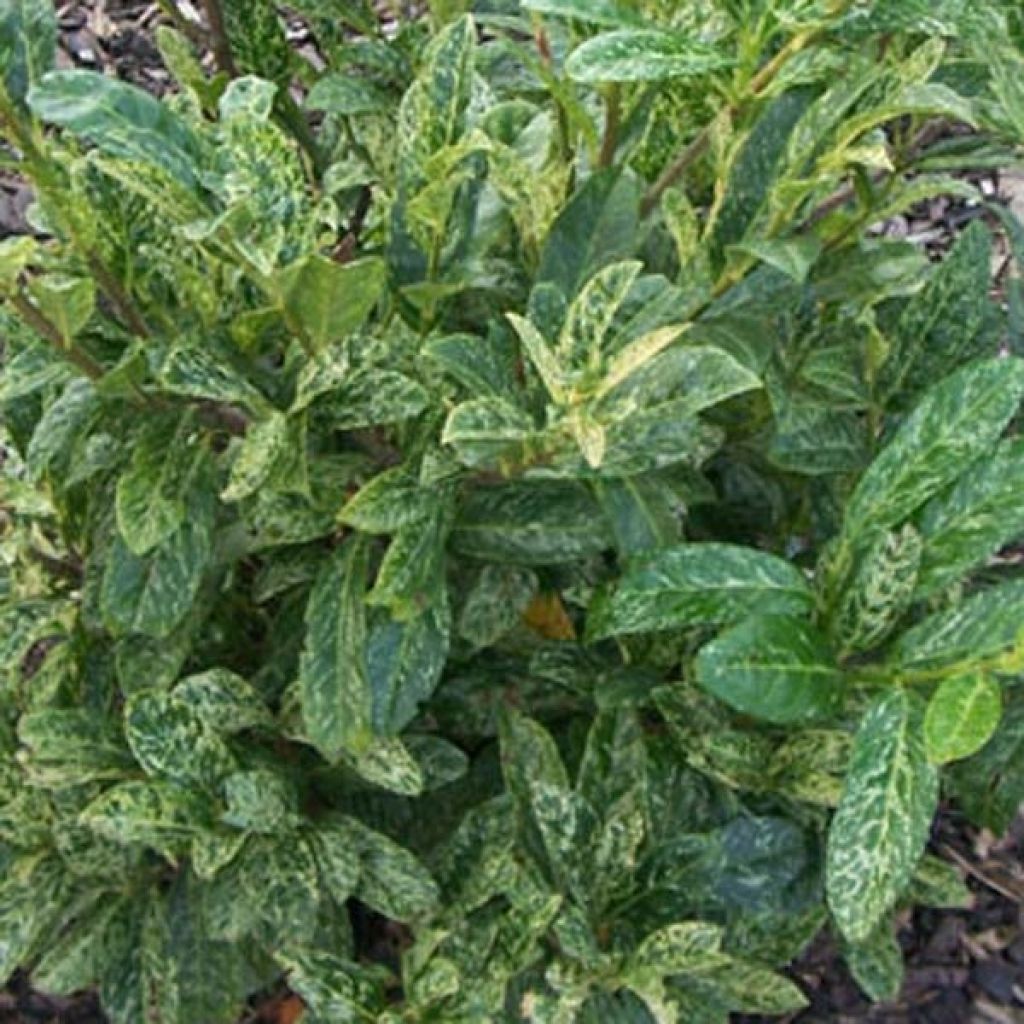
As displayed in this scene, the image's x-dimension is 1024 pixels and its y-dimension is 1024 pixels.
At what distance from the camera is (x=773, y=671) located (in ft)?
5.24

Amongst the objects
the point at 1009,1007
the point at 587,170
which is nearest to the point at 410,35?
the point at 587,170

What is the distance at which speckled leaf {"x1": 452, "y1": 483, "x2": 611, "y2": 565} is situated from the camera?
1794 millimetres

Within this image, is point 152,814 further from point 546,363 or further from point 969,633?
point 969,633

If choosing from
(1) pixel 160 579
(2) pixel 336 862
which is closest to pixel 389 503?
(1) pixel 160 579

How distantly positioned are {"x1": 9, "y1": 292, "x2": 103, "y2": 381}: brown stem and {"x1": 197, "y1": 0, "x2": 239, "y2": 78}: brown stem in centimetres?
64

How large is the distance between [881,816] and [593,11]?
73 centimetres

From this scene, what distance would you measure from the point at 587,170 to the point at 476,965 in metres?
0.87

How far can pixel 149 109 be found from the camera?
1543 millimetres

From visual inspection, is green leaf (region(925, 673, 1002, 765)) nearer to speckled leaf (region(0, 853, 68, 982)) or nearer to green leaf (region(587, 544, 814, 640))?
green leaf (region(587, 544, 814, 640))

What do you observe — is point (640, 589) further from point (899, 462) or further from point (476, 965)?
point (476, 965)

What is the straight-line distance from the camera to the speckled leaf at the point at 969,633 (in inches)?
60.2

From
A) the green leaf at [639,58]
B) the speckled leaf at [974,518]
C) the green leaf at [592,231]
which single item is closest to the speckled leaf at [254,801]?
the green leaf at [592,231]

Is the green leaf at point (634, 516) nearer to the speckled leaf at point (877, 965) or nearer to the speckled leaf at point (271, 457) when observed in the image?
the speckled leaf at point (271, 457)

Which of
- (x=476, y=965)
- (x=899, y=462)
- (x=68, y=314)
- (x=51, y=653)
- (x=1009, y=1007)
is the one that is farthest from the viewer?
(x=1009, y=1007)
